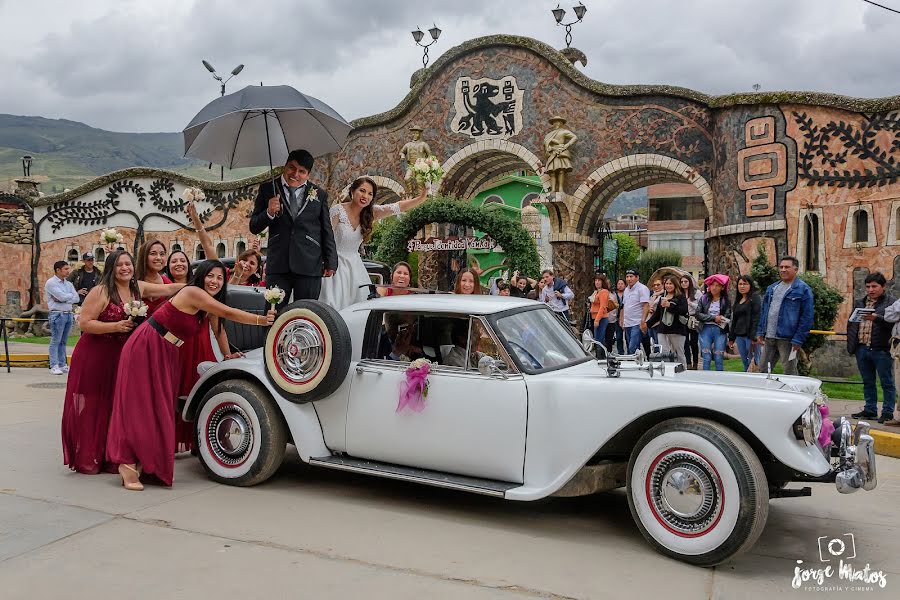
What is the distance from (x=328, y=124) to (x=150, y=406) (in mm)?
3347

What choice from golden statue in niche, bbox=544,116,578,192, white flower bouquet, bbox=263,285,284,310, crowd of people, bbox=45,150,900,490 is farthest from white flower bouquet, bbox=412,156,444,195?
golden statue in niche, bbox=544,116,578,192

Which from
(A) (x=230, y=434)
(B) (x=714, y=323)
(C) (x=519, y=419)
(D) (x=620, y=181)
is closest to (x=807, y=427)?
(C) (x=519, y=419)

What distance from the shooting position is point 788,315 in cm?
921

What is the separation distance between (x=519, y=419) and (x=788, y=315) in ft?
18.9

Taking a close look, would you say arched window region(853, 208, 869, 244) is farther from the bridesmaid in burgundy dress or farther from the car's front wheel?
the bridesmaid in burgundy dress

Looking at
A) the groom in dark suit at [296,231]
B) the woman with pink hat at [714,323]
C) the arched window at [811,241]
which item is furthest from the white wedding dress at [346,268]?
the arched window at [811,241]

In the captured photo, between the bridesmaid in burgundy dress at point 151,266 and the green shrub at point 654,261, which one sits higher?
the green shrub at point 654,261

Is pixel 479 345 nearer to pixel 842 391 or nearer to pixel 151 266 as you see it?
pixel 151 266

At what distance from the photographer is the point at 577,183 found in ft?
63.8

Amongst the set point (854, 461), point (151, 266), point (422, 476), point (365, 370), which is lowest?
point (422, 476)

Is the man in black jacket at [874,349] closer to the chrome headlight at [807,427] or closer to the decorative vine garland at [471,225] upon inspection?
the chrome headlight at [807,427]

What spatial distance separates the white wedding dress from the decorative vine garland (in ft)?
33.5

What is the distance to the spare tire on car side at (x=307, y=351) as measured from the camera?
5.41 metres

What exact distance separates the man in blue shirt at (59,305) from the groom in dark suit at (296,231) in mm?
7833
